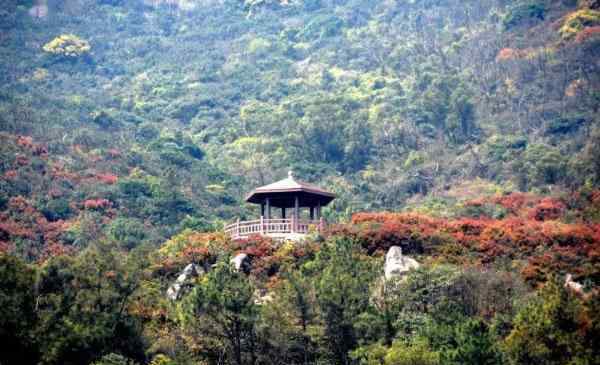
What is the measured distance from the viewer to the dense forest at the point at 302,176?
89.5 ft

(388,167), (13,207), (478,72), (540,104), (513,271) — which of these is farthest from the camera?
(478,72)

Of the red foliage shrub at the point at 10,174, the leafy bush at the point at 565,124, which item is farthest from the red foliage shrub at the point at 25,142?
the leafy bush at the point at 565,124

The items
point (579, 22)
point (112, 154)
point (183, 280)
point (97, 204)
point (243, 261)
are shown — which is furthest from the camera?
point (579, 22)

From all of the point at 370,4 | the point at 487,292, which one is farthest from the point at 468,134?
the point at 370,4

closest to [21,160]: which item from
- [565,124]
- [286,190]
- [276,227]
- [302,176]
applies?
[302,176]

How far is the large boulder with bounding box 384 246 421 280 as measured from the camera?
32.6 metres

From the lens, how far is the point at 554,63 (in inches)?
3036

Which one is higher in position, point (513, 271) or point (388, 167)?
point (513, 271)

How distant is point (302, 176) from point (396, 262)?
33825mm

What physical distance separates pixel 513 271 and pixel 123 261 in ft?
42.6

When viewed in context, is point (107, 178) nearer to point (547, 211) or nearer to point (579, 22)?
point (547, 211)

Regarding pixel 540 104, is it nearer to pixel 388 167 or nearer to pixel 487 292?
pixel 388 167

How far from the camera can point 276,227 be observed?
38.3 metres

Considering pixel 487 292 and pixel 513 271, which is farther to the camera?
pixel 513 271
